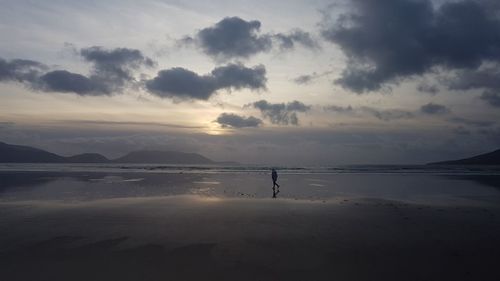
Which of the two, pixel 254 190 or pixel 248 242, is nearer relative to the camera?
pixel 248 242

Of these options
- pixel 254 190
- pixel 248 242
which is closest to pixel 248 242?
pixel 248 242

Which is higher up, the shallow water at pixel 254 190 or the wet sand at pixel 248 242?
the shallow water at pixel 254 190

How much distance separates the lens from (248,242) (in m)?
13.2

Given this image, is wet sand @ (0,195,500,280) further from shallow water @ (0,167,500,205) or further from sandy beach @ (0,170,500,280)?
shallow water @ (0,167,500,205)

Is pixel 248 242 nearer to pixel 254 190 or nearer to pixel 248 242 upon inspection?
pixel 248 242

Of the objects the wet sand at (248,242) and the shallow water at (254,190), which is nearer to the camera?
the wet sand at (248,242)

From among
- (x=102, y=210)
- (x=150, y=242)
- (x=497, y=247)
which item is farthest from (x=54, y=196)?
(x=497, y=247)

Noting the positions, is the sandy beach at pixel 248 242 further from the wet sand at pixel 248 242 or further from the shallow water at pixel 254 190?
the shallow water at pixel 254 190

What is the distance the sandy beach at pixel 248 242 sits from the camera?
1005 cm

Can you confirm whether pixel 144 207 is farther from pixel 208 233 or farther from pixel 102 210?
pixel 208 233

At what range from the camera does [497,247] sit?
41.5ft

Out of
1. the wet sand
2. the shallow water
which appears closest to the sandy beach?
the wet sand

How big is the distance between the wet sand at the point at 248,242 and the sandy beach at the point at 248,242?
4 centimetres

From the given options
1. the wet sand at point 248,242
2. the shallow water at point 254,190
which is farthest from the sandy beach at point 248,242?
the shallow water at point 254,190
